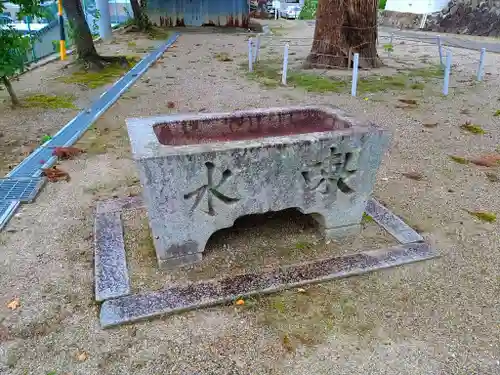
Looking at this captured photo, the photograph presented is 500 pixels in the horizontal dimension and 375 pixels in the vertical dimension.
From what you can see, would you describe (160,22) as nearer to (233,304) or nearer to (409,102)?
(409,102)

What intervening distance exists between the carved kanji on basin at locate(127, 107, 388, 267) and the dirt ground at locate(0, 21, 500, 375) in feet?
0.96

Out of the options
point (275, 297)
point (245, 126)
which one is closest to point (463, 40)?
point (245, 126)

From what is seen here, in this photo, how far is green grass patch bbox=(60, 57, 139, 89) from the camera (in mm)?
9536

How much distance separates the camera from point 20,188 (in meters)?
4.73

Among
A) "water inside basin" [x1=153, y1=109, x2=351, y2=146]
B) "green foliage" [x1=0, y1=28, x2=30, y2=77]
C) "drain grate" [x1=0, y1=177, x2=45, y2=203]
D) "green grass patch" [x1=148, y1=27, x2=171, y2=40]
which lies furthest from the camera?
"green grass patch" [x1=148, y1=27, x2=171, y2=40]

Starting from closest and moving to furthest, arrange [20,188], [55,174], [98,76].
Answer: [20,188] → [55,174] → [98,76]

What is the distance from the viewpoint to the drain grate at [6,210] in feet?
13.4

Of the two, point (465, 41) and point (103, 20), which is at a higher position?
point (103, 20)

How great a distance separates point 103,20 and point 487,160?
14278mm

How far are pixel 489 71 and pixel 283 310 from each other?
35.2ft

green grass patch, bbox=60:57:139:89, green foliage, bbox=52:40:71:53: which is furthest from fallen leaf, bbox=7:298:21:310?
green foliage, bbox=52:40:71:53

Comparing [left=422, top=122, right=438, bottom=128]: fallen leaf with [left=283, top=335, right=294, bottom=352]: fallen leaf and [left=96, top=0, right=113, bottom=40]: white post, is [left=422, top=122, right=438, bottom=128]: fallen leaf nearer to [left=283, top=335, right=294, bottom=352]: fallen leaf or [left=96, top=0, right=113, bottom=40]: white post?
[left=283, top=335, right=294, bottom=352]: fallen leaf

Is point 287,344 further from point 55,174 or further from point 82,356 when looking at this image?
point 55,174

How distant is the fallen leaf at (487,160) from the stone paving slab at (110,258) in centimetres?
461
